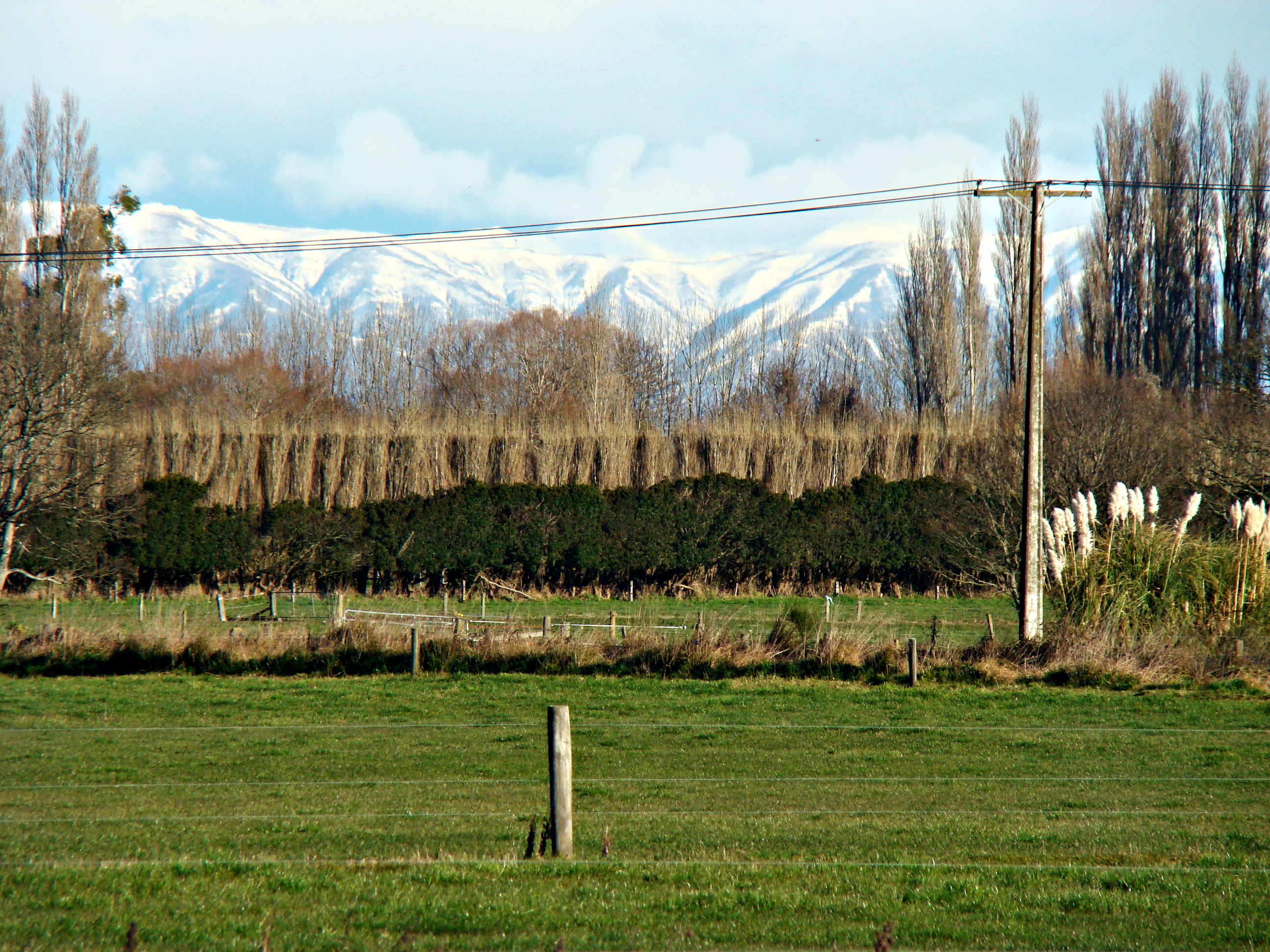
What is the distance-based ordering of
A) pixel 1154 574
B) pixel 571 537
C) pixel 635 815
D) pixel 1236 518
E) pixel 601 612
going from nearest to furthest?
pixel 635 815 < pixel 1236 518 < pixel 1154 574 < pixel 601 612 < pixel 571 537

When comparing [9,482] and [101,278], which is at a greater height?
[101,278]

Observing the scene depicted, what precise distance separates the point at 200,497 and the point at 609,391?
16995 millimetres

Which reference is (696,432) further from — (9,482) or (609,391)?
(9,482)

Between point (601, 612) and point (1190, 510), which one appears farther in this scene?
point (601, 612)

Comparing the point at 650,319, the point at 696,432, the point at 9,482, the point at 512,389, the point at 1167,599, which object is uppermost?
the point at 650,319

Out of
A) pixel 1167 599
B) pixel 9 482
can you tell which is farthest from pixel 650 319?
pixel 1167 599

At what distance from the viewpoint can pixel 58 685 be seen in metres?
16.1

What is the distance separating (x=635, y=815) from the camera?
8.46 m

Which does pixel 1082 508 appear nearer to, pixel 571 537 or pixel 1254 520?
pixel 1254 520

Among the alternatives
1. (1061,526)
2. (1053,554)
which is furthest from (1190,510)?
(1053,554)

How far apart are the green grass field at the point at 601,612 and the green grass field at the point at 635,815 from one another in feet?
14.3

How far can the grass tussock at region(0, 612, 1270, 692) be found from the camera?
50.9ft

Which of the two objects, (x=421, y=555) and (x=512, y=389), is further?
(x=512, y=389)

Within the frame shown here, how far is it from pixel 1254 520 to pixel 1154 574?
1.66m
